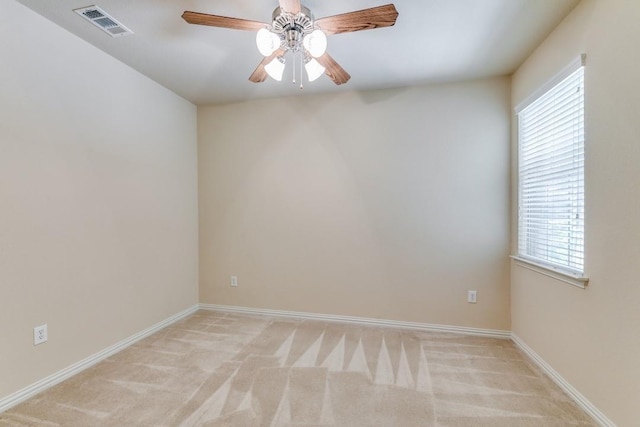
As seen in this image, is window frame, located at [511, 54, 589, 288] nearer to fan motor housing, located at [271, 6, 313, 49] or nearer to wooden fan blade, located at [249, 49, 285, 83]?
fan motor housing, located at [271, 6, 313, 49]

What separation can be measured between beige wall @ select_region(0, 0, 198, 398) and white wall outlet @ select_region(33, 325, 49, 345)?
0.03 meters

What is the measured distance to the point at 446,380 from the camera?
214 cm

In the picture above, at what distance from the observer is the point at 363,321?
3.20 metres

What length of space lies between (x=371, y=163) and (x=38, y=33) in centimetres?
282

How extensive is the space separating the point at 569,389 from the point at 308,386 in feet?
5.72

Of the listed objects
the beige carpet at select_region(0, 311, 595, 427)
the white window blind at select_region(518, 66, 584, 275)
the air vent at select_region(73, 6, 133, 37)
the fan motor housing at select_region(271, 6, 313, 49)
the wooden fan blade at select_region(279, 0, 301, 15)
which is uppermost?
the air vent at select_region(73, 6, 133, 37)

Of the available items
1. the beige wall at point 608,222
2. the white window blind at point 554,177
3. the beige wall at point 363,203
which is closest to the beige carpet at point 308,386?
the beige wall at point 608,222

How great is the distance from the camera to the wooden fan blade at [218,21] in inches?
61.9

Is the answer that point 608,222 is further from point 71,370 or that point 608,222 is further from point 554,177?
point 71,370

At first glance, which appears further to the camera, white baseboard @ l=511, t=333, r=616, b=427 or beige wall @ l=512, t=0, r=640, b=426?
white baseboard @ l=511, t=333, r=616, b=427

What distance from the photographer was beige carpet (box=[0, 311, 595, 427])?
176 centimetres

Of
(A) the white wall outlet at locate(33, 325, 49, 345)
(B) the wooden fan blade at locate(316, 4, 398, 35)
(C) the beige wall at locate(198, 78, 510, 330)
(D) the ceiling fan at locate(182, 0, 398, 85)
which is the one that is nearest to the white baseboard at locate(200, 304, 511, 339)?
(C) the beige wall at locate(198, 78, 510, 330)

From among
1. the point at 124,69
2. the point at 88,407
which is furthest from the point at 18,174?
the point at 88,407

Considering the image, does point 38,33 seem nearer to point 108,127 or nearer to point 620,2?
point 108,127
